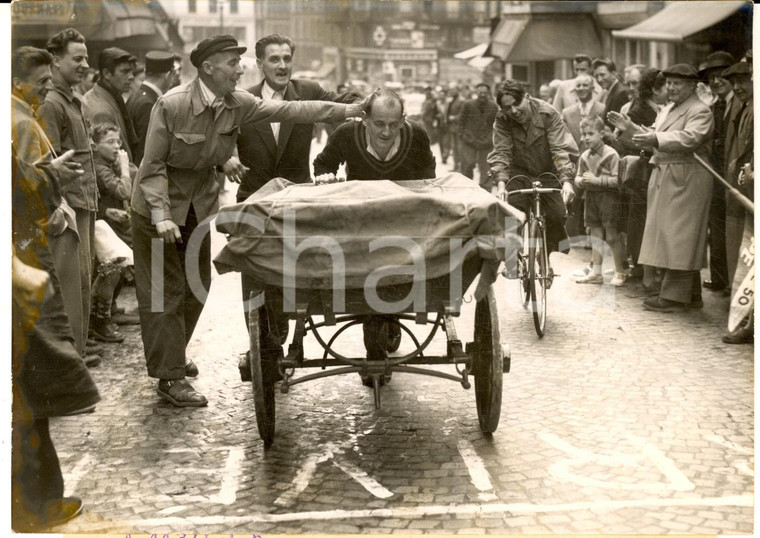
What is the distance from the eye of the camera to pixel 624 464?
5.55 meters

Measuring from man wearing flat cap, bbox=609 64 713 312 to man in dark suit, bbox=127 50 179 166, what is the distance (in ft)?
14.0

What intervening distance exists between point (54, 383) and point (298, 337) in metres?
1.56

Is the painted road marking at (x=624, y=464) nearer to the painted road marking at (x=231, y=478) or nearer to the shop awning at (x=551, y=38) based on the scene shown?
the painted road marking at (x=231, y=478)

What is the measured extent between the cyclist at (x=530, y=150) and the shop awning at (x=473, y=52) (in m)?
19.8

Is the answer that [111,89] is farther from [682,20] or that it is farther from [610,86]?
[610,86]

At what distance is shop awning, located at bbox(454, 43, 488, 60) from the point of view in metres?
29.2

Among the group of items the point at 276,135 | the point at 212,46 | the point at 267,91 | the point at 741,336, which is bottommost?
the point at 741,336

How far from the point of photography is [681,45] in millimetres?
14117

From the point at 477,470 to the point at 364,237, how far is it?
1317 millimetres

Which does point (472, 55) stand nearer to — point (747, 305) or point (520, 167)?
point (520, 167)

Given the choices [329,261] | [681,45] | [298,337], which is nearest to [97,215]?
[298,337]

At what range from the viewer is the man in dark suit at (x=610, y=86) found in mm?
12203

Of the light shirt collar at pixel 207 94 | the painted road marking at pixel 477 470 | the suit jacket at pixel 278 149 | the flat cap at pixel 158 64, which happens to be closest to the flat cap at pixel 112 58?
the flat cap at pixel 158 64

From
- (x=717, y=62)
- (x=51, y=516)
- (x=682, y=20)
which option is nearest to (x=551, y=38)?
(x=682, y=20)
